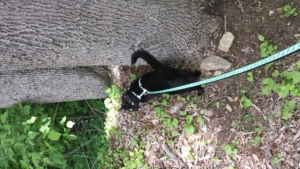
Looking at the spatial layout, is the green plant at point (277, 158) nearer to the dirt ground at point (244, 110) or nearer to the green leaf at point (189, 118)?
the dirt ground at point (244, 110)

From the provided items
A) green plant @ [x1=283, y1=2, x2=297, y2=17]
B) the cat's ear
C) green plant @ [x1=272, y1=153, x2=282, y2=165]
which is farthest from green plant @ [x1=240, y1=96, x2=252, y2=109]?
the cat's ear

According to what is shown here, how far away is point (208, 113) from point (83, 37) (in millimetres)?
1684

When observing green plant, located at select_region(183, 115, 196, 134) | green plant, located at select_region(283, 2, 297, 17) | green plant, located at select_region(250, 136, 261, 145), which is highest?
green plant, located at select_region(283, 2, 297, 17)

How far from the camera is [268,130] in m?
2.79

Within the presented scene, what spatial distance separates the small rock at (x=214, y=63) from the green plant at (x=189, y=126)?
2.14 ft

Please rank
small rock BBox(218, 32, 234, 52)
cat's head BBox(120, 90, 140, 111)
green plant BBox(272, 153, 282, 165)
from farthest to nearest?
cat's head BBox(120, 90, 140, 111), small rock BBox(218, 32, 234, 52), green plant BBox(272, 153, 282, 165)

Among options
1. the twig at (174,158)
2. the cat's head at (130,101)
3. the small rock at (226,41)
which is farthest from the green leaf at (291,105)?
the cat's head at (130,101)

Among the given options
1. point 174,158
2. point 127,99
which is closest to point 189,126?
point 174,158

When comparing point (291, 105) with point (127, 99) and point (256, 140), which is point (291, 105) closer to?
point (256, 140)

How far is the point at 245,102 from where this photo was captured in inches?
116

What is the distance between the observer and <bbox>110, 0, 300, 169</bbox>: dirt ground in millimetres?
2727

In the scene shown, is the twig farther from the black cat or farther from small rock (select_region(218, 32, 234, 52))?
small rock (select_region(218, 32, 234, 52))

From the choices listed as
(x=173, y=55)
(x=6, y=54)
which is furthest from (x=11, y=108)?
(x=173, y=55)

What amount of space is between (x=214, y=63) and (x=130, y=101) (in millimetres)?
1238
